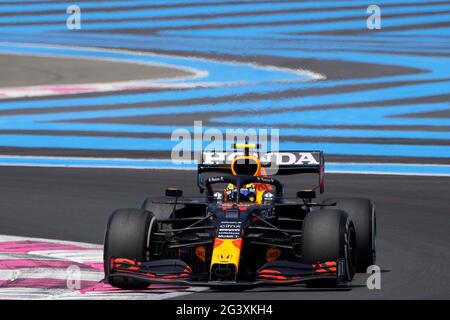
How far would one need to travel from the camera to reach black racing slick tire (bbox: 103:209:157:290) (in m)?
10.4

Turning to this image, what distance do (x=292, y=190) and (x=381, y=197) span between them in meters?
1.23

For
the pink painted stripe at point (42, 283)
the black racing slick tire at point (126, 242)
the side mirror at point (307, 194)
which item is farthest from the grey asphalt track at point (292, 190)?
the pink painted stripe at point (42, 283)

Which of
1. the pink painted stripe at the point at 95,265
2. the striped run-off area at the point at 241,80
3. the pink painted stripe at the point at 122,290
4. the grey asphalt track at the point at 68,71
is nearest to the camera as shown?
the pink painted stripe at the point at 122,290

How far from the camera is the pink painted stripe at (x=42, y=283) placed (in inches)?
407

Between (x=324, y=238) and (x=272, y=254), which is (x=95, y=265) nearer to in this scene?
(x=272, y=254)

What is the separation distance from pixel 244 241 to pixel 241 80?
18.3m

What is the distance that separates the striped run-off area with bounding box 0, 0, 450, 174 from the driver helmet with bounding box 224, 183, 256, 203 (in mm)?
8703

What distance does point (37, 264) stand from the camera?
11.5 metres

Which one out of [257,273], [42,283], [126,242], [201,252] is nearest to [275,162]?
[201,252]

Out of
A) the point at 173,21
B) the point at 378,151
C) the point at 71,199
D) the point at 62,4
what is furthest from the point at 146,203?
the point at 62,4

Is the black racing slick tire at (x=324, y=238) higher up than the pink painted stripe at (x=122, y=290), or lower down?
higher up

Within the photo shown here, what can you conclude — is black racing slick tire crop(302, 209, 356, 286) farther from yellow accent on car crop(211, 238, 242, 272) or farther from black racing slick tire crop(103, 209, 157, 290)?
black racing slick tire crop(103, 209, 157, 290)

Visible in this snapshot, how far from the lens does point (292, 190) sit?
56.9ft

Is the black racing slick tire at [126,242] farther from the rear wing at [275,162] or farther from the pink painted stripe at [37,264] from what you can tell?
the rear wing at [275,162]
